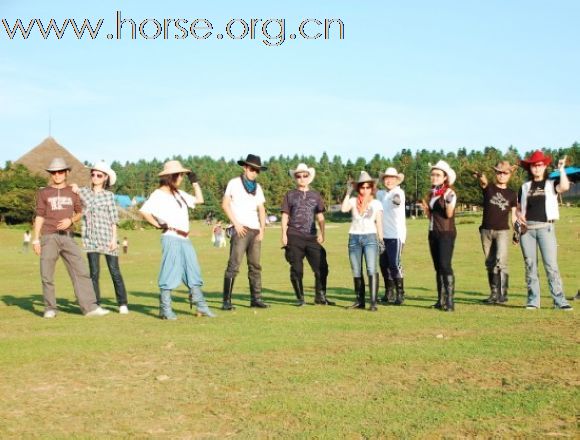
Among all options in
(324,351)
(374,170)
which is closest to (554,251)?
(324,351)

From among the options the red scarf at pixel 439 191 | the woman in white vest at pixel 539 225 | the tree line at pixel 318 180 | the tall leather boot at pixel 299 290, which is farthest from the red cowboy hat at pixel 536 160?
the tree line at pixel 318 180

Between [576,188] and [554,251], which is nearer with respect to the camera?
[554,251]

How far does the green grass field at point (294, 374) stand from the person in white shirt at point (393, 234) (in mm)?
905

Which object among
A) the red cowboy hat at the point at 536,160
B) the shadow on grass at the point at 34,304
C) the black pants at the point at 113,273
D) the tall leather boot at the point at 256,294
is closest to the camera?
the red cowboy hat at the point at 536,160

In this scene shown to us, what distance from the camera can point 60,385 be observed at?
6051 mm

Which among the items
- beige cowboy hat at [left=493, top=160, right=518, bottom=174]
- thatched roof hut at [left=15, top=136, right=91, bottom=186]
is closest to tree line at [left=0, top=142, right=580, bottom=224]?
thatched roof hut at [left=15, top=136, right=91, bottom=186]

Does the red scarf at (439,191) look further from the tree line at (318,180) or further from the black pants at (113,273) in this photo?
the tree line at (318,180)

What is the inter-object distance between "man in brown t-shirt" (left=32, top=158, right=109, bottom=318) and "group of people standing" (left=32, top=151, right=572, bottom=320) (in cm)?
1

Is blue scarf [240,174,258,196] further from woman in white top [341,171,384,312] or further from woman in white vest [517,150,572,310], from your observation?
woman in white vest [517,150,572,310]

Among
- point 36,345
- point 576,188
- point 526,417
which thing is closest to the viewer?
point 526,417

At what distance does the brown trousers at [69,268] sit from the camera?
10.4 meters

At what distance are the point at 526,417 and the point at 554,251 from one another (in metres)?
6.22

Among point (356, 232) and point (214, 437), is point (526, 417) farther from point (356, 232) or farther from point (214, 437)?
point (356, 232)

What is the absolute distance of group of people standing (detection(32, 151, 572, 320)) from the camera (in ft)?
33.2
